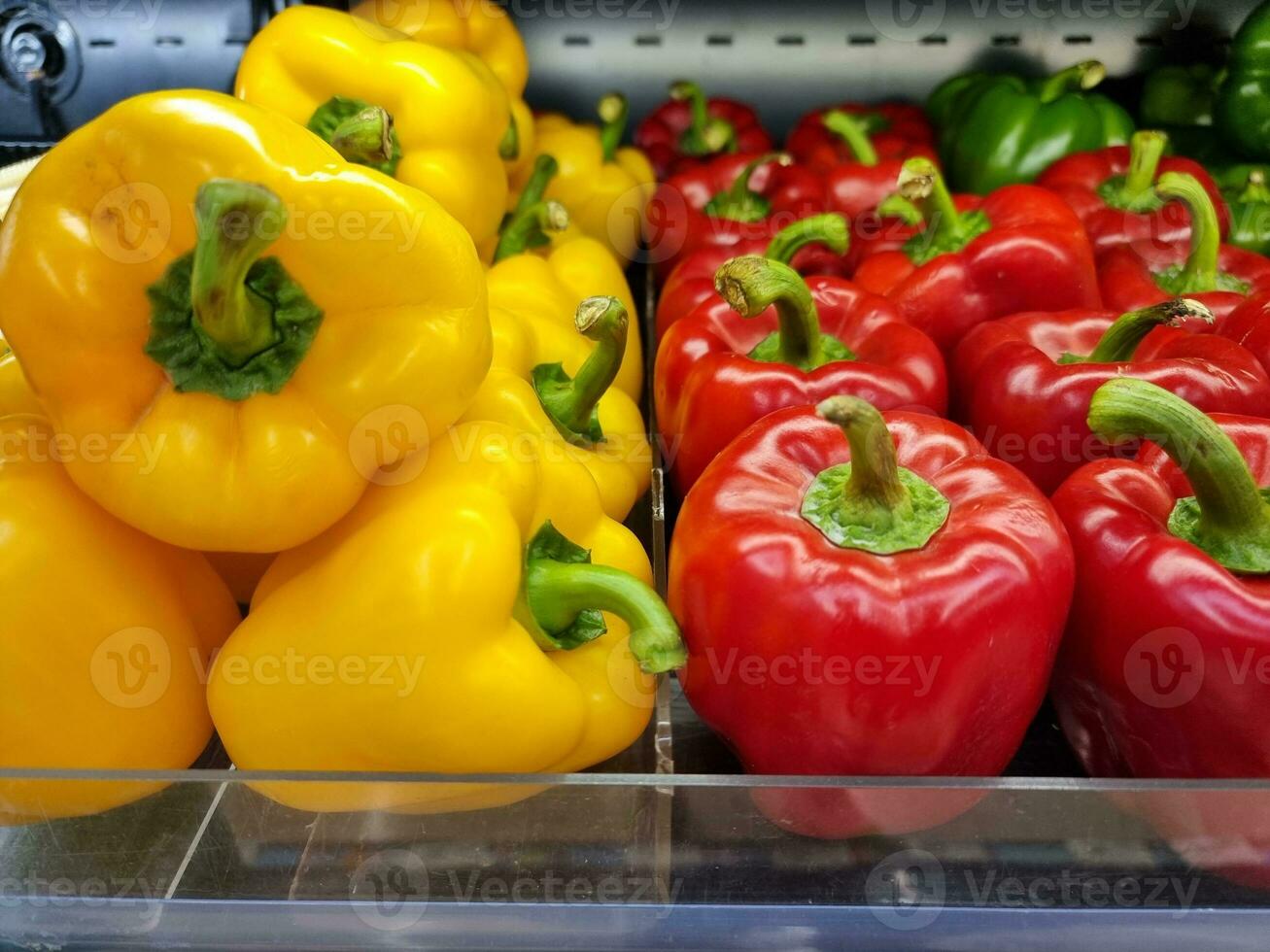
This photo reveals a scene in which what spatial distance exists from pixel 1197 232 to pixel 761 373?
0.63 m

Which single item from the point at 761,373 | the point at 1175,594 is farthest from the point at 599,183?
the point at 1175,594

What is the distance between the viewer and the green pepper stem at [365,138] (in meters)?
0.98

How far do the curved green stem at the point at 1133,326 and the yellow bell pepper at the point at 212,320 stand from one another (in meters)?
0.69

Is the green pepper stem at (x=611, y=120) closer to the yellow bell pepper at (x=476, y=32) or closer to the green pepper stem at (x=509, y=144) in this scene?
the yellow bell pepper at (x=476, y=32)

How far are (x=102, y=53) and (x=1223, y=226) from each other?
1.63 meters

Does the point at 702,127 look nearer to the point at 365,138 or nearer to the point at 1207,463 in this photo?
the point at 365,138

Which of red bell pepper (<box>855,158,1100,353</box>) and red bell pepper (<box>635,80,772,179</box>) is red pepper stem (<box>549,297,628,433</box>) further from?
red bell pepper (<box>635,80,772,179</box>)

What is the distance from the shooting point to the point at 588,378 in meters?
1.10

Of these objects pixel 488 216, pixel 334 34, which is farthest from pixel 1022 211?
pixel 334 34

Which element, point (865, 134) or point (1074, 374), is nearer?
point (1074, 374)

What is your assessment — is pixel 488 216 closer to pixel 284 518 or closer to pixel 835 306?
pixel 835 306

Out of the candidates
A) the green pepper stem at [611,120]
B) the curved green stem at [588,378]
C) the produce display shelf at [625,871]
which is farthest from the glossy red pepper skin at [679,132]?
the produce display shelf at [625,871]

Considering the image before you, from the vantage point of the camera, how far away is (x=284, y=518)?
2.68 ft

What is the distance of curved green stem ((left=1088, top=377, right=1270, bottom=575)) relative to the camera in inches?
33.5
